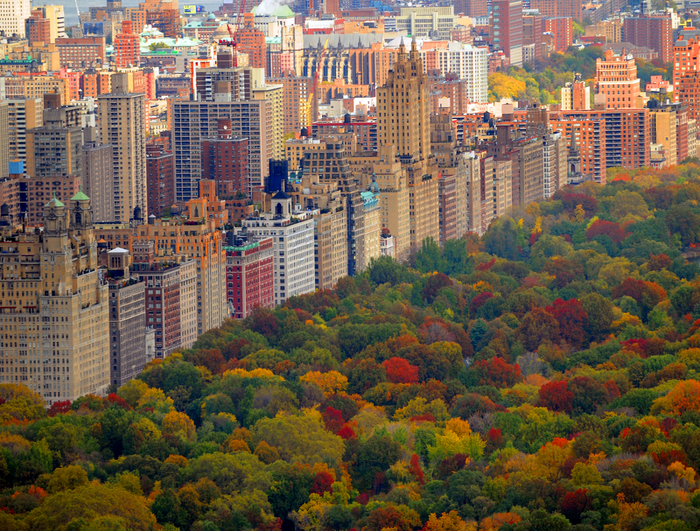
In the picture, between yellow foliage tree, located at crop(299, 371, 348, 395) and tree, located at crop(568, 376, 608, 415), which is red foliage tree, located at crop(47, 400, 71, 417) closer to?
yellow foliage tree, located at crop(299, 371, 348, 395)

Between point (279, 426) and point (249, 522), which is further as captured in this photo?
point (279, 426)

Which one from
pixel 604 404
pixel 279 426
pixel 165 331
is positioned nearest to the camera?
pixel 279 426

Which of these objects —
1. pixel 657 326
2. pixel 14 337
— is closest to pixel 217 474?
pixel 14 337

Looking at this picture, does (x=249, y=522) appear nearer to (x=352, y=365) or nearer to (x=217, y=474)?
(x=217, y=474)

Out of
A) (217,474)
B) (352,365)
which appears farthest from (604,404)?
(217,474)

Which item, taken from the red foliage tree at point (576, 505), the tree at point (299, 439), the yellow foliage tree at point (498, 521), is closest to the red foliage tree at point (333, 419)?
the tree at point (299, 439)

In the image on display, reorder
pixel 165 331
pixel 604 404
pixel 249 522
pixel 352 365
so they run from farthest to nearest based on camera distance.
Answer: pixel 165 331
pixel 352 365
pixel 604 404
pixel 249 522

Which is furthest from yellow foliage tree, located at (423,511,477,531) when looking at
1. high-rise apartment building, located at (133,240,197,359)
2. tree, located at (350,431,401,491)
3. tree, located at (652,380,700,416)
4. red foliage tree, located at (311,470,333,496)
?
high-rise apartment building, located at (133,240,197,359)
